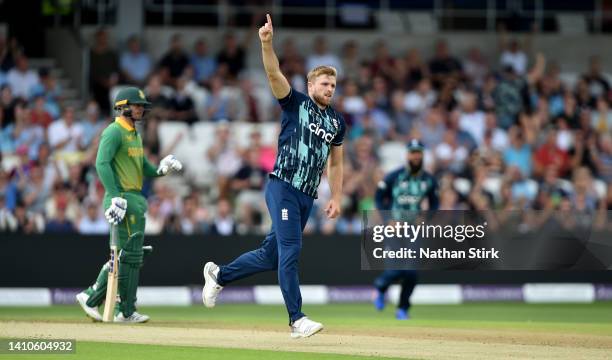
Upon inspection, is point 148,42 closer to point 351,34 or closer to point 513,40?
point 351,34

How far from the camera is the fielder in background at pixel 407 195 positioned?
14.8 metres

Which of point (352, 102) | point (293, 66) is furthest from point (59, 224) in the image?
point (352, 102)

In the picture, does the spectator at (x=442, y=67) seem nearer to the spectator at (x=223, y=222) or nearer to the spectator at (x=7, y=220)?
the spectator at (x=223, y=222)

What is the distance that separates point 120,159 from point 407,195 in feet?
13.0

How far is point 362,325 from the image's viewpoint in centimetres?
1285

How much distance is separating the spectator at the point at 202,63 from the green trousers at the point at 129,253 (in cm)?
1025

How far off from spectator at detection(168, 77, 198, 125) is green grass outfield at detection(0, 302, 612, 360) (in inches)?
167

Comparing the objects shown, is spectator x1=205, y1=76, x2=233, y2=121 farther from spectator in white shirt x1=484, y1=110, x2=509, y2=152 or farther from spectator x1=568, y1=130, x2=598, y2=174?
spectator x1=568, y1=130, x2=598, y2=174

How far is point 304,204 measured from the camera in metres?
10.5

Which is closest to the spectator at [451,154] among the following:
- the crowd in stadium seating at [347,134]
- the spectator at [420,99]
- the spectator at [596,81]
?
the crowd in stadium seating at [347,134]

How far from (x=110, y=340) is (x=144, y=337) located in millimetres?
320

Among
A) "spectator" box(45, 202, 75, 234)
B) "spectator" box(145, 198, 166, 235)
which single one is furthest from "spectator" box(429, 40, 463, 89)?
"spectator" box(45, 202, 75, 234)

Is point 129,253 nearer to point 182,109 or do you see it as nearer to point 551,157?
point 182,109

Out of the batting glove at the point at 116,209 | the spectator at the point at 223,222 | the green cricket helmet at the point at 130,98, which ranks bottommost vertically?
the spectator at the point at 223,222
